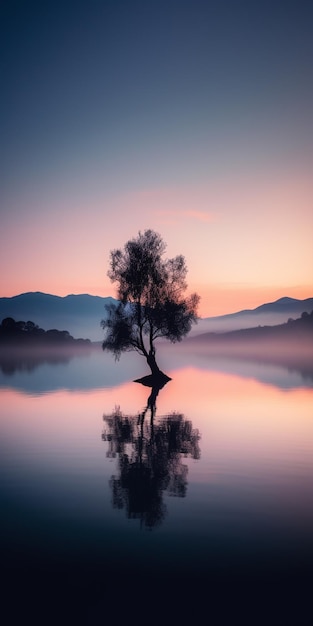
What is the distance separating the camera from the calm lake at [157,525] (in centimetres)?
810

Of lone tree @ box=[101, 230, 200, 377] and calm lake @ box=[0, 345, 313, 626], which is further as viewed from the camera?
lone tree @ box=[101, 230, 200, 377]

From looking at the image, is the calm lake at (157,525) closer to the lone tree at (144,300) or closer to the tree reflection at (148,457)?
the tree reflection at (148,457)

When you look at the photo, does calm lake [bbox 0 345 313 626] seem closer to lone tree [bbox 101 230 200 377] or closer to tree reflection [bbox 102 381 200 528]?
tree reflection [bbox 102 381 200 528]

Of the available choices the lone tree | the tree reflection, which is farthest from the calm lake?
the lone tree

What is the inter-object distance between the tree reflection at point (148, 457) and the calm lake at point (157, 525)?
68 millimetres

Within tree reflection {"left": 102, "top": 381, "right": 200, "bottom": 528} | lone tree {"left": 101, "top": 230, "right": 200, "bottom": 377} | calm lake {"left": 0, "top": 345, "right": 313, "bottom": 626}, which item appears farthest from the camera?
lone tree {"left": 101, "top": 230, "right": 200, "bottom": 377}

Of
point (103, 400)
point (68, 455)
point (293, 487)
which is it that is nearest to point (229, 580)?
point (293, 487)

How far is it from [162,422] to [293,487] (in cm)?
1419

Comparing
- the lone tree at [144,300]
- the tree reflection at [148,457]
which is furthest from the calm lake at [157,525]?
the lone tree at [144,300]

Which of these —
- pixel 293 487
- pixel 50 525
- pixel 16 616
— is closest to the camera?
pixel 16 616

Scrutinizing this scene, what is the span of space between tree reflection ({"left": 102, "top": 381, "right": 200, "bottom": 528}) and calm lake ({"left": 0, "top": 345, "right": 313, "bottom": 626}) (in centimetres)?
7

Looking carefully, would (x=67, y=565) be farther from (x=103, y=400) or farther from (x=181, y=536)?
(x=103, y=400)

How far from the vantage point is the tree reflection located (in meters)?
13.1

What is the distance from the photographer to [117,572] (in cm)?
909
